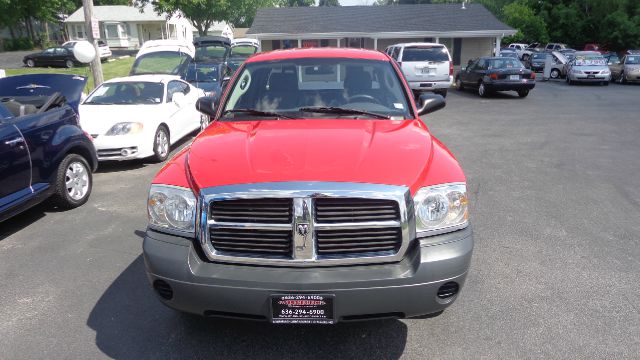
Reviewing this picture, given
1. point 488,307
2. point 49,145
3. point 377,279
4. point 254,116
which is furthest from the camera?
point 49,145

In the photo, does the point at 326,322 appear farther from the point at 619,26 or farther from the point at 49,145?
the point at 619,26

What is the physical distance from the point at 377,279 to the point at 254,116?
1918mm

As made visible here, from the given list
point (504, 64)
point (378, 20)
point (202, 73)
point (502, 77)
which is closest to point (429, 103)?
point (202, 73)

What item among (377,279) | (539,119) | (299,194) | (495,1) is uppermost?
(495,1)

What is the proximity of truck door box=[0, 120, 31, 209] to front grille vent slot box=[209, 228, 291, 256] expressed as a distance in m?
3.48

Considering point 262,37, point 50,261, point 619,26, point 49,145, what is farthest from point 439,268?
point 619,26

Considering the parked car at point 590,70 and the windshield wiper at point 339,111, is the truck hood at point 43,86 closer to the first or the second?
the windshield wiper at point 339,111

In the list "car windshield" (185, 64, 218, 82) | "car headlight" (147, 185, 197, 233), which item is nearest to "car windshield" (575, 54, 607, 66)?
"car windshield" (185, 64, 218, 82)

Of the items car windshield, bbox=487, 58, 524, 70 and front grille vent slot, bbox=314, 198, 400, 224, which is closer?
front grille vent slot, bbox=314, 198, 400, 224

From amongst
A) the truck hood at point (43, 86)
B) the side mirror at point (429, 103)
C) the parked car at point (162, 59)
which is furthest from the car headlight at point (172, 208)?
the parked car at point (162, 59)

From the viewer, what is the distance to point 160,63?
1506cm

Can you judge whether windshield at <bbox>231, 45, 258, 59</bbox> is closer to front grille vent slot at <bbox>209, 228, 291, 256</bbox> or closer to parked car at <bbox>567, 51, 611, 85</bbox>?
parked car at <bbox>567, 51, 611, 85</bbox>

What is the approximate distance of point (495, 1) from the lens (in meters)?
65.4

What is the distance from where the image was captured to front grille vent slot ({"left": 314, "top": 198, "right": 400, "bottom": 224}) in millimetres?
2729
